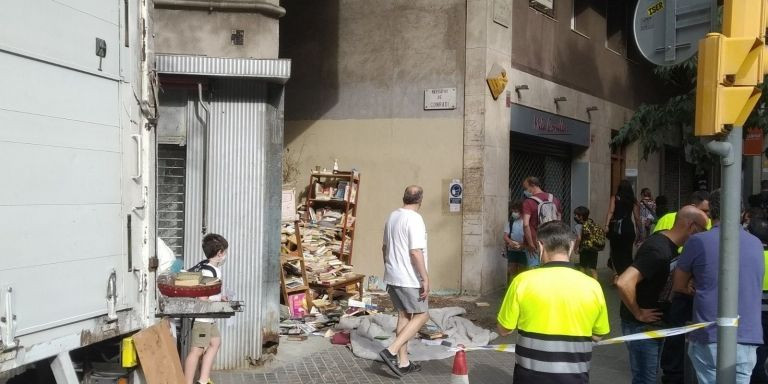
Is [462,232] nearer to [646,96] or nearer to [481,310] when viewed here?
[481,310]

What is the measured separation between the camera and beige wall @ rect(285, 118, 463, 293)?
440 inches

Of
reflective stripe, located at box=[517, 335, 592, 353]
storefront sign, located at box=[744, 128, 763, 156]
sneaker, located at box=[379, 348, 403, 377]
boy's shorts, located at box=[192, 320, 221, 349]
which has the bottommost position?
Answer: sneaker, located at box=[379, 348, 403, 377]

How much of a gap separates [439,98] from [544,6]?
125 inches

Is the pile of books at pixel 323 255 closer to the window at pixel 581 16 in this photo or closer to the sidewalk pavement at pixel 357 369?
the sidewalk pavement at pixel 357 369

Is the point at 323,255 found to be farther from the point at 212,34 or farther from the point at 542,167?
the point at 542,167

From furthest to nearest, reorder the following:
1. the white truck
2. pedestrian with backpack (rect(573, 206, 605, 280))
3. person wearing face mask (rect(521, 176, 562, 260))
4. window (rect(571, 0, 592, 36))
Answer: window (rect(571, 0, 592, 36))
pedestrian with backpack (rect(573, 206, 605, 280))
person wearing face mask (rect(521, 176, 562, 260))
the white truck

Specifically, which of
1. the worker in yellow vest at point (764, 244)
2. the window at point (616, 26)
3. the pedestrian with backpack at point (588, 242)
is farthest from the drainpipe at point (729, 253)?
the window at point (616, 26)

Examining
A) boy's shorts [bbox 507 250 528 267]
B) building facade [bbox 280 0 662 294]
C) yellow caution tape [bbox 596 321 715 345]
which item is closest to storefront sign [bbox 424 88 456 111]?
building facade [bbox 280 0 662 294]

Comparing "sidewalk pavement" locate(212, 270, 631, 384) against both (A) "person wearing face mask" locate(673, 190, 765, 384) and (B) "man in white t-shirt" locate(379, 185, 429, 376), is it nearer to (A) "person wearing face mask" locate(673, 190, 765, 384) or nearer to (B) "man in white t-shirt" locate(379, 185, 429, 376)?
(B) "man in white t-shirt" locate(379, 185, 429, 376)

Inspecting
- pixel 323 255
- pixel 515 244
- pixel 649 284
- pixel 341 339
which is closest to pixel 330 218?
pixel 323 255

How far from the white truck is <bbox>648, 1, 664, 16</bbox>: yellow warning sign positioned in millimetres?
3456

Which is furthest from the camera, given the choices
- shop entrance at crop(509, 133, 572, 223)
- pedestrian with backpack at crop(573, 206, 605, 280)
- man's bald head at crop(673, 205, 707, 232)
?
shop entrance at crop(509, 133, 572, 223)

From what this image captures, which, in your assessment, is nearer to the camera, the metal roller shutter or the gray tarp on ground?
the metal roller shutter

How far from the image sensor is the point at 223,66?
673 centimetres
